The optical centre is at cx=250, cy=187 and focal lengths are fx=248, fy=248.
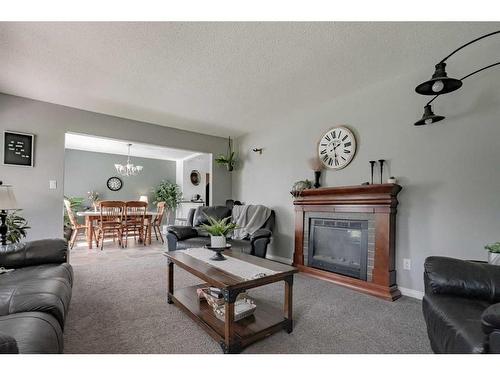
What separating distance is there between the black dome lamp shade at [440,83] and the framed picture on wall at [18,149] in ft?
14.4

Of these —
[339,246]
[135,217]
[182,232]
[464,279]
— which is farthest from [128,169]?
[464,279]

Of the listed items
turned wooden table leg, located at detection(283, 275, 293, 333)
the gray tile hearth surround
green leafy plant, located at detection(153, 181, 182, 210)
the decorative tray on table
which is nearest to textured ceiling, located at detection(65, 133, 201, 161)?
green leafy plant, located at detection(153, 181, 182, 210)

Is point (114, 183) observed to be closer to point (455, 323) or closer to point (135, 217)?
point (135, 217)

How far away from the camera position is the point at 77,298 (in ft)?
7.76

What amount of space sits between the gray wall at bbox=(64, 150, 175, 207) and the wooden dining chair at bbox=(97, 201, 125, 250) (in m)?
2.47

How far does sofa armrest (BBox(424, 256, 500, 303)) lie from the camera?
1379mm

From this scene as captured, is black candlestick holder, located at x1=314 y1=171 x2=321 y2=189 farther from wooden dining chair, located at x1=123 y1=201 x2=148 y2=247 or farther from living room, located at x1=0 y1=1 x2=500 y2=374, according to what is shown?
wooden dining chair, located at x1=123 y1=201 x2=148 y2=247

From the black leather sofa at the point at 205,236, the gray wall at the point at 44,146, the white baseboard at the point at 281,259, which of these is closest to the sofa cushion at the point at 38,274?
the black leather sofa at the point at 205,236

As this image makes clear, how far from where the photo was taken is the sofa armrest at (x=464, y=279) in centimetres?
138

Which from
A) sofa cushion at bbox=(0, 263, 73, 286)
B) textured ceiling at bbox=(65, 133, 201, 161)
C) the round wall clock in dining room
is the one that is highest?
textured ceiling at bbox=(65, 133, 201, 161)

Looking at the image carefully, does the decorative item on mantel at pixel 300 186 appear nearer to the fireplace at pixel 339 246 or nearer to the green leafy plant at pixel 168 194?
the fireplace at pixel 339 246

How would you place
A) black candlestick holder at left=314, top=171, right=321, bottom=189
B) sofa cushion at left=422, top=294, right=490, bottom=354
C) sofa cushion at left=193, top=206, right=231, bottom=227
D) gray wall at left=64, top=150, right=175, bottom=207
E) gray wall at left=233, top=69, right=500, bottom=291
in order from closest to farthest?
sofa cushion at left=422, top=294, right=490, bottom=354 < gray wall at left=233, top=69, right=500, bottom=291 < black candlestick holder at left=314, top=171, right=321, bottom=189 < sofa cushion at left=193, top=206, right=231, bottom=227 < gray wall at left=64, top=150, right=175, bottom=207
